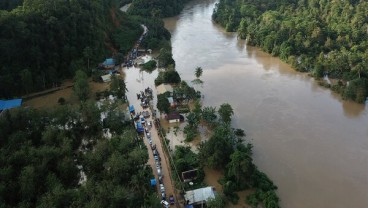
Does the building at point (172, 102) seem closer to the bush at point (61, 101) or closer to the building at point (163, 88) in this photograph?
the building at point (163, 88)

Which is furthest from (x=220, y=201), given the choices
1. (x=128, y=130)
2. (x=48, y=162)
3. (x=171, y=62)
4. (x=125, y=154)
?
(x=171, y=62)

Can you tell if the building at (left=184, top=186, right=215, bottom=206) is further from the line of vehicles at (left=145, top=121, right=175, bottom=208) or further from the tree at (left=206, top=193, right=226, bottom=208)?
the line of vehicles at (left=145, top=121, right=175, bottom=208)

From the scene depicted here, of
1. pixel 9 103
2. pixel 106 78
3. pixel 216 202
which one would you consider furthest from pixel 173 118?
pixel 9 103

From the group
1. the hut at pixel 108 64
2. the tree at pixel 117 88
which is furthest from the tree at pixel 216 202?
the hut at pixel 108 64

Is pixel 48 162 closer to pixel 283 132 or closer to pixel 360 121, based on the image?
pixel 283 132

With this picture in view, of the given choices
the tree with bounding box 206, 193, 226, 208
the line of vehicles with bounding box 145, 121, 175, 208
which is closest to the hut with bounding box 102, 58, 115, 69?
the line of vehicles with bounding box 145, 121, 175, 208

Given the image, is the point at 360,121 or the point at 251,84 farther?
the point at 251,84

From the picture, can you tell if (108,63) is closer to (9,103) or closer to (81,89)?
(81,89)
